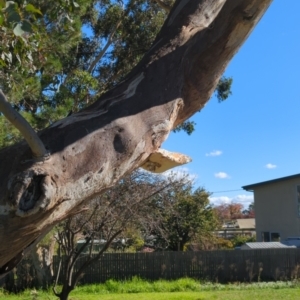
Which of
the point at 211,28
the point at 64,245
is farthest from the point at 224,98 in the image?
the point at 211,28

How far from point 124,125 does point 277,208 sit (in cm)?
2888

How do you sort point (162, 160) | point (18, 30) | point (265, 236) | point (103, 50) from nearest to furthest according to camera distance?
point (18, 30), point (162, 160), point (103, 50), point (265, 236)

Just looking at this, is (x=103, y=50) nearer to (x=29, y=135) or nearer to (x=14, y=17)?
(x=14, y=17)

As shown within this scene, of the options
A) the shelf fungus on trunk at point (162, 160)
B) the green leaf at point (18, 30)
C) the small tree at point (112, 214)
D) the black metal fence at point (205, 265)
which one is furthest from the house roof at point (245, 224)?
the green leaf at point (18, 30)

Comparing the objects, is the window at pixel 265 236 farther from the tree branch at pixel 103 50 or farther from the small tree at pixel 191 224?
the tree branch at pixel 103 50

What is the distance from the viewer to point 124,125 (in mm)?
2674

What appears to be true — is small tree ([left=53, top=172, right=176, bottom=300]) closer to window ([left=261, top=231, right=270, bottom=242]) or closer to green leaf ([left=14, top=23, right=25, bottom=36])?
green leaf ([left=14, top=23, right=25, bottom=36])

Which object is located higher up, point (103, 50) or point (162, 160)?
point (103, 50)

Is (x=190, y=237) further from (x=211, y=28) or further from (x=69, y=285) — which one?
(x=211, y=28)

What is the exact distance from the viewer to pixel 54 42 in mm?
10578

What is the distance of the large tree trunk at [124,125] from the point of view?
2354 mm

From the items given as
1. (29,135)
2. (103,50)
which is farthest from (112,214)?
(29,135)

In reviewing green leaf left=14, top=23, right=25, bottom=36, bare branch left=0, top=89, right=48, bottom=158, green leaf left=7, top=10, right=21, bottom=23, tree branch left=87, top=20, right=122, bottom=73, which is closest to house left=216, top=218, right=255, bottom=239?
tree branch left=87, top=20, right=122, bottom=73

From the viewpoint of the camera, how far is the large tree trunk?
2.35m
